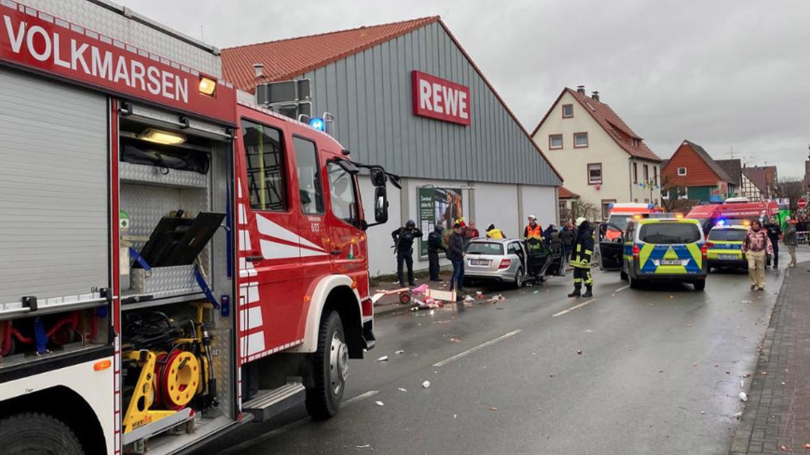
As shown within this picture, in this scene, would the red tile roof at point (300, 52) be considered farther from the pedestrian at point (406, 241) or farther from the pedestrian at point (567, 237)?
the pedestrian at point (567, 237)

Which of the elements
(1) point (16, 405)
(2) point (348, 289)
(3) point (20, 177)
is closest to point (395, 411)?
(2) point (348, 289)

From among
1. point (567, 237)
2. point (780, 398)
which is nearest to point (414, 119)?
point (567, 237)

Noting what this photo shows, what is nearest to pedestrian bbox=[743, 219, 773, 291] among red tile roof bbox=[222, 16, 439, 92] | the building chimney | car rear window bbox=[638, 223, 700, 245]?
car rear window bbox=[638, 223, 700, 245]

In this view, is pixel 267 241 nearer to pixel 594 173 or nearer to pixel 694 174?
pixel 594 173

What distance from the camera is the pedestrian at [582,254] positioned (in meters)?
14.9

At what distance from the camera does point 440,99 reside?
23516 millimetres

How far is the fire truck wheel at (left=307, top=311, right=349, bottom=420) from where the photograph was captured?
232 inches

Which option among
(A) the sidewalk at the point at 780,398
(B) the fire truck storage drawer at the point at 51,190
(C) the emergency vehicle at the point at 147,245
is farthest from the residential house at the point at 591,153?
(B) the fire truck storage drawer at the point at 51,190

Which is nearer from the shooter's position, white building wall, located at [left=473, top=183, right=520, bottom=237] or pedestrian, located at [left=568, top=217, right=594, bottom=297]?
pedestrian, located at [left=568, top=217, right=594, bottom=297]

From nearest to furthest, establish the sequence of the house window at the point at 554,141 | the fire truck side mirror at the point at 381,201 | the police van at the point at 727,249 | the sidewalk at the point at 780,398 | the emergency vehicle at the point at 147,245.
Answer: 1. the emergency vehicle at the point at 147,245
2. the sidewalk at the point at 780,398
3. the fire truck side mirror at the point at 381,201
4. the police van at the point at 727,249
5. the house window at the point at 554,141

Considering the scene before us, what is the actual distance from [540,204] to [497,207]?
4723 mm

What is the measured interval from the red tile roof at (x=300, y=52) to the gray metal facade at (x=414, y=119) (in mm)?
279

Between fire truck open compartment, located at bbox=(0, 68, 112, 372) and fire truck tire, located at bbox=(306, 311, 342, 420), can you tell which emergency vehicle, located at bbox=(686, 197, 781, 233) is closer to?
fire truck tire, located at bbox=(306, 311, 342, 420)

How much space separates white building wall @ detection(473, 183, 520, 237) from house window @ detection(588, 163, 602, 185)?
83.2ft
